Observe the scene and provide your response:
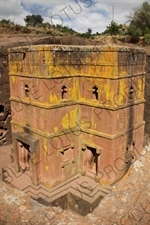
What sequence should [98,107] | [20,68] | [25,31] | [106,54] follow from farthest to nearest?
[25,31] < [20,68] < [98,107] < [106,54]

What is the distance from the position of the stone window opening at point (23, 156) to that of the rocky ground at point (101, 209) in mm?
1161

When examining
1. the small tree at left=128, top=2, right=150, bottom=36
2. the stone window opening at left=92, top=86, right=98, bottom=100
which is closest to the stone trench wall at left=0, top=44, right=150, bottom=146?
the stone window opening at left=92, top=86, right=98, bottom=100

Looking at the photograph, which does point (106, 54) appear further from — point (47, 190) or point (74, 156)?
point (47, 190)

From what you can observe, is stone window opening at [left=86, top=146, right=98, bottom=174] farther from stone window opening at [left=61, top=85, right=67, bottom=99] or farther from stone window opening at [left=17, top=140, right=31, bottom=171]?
stone window opening at [left=17, top=140, right=31, bottom=171]

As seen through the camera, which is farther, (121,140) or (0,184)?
(0,184)

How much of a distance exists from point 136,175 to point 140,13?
20092 mm

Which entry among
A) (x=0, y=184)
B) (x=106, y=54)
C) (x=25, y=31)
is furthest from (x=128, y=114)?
(x=25, y=31)

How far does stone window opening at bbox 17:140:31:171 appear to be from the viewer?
10.0 m

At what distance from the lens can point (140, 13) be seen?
24281mm

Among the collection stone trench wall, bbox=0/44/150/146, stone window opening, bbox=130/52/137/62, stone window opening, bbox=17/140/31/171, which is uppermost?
stone window opening, bbox=130/52/137/62

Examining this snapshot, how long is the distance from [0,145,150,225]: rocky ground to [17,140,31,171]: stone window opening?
1.16m

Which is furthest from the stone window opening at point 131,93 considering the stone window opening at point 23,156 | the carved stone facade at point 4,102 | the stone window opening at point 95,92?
the carved stone facade at point 4,102

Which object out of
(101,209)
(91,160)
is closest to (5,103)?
(91,160)

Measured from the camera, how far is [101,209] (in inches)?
320
